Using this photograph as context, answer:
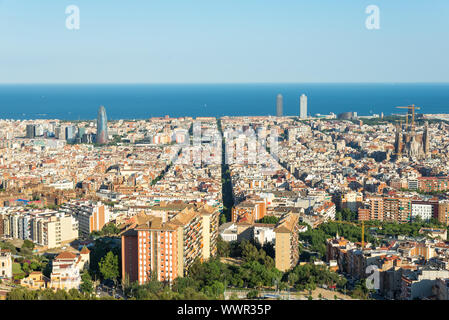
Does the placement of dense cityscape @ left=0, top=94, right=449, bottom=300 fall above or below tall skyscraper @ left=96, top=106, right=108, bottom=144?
below

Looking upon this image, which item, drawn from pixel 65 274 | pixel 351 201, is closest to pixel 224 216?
pixel 351 201

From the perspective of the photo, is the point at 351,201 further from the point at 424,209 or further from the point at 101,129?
the point at 101,129

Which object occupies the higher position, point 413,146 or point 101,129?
point 101,129

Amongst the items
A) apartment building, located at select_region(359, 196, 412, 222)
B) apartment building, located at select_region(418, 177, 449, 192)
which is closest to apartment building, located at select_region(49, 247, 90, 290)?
apartment building, located at select_region(359, 196, 412, 222)

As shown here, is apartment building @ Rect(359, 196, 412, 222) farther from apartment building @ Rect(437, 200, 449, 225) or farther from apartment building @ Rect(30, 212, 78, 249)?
apartment building @ Rect(30, 212, 78, 249)

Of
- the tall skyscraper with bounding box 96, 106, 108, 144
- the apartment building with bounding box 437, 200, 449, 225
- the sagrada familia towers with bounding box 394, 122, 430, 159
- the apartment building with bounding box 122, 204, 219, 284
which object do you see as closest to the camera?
the apartment building with bounding box 122, 204, 219, 284
